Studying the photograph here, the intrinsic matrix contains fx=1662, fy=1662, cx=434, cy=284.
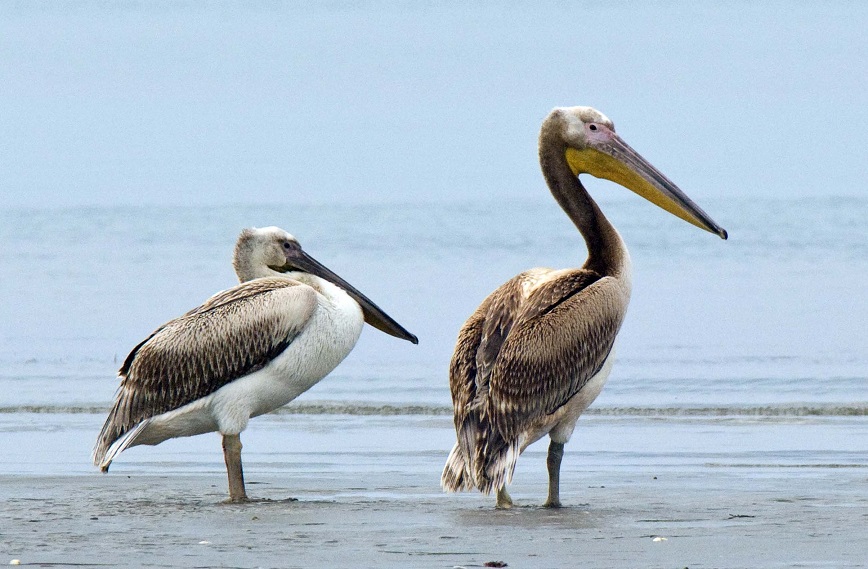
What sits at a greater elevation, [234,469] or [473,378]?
[473,378]

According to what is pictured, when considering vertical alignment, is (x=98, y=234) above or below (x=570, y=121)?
below

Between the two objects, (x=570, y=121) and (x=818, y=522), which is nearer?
(x=818, y=522)

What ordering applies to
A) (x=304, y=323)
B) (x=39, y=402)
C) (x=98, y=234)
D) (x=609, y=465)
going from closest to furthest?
(x=304, y=323) → (x=609, y=465) → (x=39, y=402) → (x=98, y=234)

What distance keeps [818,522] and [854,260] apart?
28530mm

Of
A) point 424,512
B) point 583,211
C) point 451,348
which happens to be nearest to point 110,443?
point 424,512

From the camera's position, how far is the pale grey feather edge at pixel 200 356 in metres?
7.49

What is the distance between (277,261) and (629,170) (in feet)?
6.04

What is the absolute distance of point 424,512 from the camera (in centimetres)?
671

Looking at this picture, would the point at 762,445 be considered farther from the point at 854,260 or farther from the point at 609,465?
the point at 854,260

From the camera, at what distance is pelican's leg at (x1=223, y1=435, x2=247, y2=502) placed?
732cm

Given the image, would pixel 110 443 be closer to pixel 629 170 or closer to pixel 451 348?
pixel 629 170

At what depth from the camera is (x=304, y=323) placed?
757 centimetres

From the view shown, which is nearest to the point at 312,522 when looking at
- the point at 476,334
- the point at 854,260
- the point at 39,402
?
the point at 476,334

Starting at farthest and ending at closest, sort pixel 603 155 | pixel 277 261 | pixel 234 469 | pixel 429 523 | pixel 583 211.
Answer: pixel 277 261, pixel 603 155, pixel 583 211, pixel 234 469, pixel 429 523
